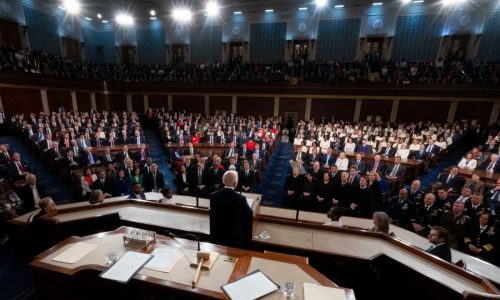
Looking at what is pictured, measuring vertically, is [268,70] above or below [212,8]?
below

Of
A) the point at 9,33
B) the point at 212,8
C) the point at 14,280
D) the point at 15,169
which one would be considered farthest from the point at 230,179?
the point at 9,33

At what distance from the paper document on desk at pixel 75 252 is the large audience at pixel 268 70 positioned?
625 inches

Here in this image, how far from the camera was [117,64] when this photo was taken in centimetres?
2209

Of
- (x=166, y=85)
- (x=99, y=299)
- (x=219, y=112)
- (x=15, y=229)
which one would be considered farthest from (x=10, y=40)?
(x=99, y=299)

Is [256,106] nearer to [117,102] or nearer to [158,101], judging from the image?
[158,101]

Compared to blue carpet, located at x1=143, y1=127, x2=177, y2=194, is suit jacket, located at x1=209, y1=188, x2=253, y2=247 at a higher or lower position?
higher

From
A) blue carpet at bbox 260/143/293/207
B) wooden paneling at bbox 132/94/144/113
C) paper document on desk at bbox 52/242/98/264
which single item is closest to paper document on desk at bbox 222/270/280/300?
paper document on desk at bbox 52/242/98/264

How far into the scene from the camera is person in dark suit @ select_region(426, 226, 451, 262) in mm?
2791

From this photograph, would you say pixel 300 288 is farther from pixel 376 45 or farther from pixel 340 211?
pixel 376 45

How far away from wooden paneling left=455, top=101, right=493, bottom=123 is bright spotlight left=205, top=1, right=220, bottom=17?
59.5 feet

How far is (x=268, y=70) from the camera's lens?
17.7m

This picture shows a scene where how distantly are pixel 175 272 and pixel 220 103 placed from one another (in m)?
A: 17.8

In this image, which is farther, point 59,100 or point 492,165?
point 59,100

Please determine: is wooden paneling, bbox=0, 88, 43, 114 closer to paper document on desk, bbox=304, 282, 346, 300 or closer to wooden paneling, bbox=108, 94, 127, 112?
wooden paneling, bbox=108, 94, 127, 112
